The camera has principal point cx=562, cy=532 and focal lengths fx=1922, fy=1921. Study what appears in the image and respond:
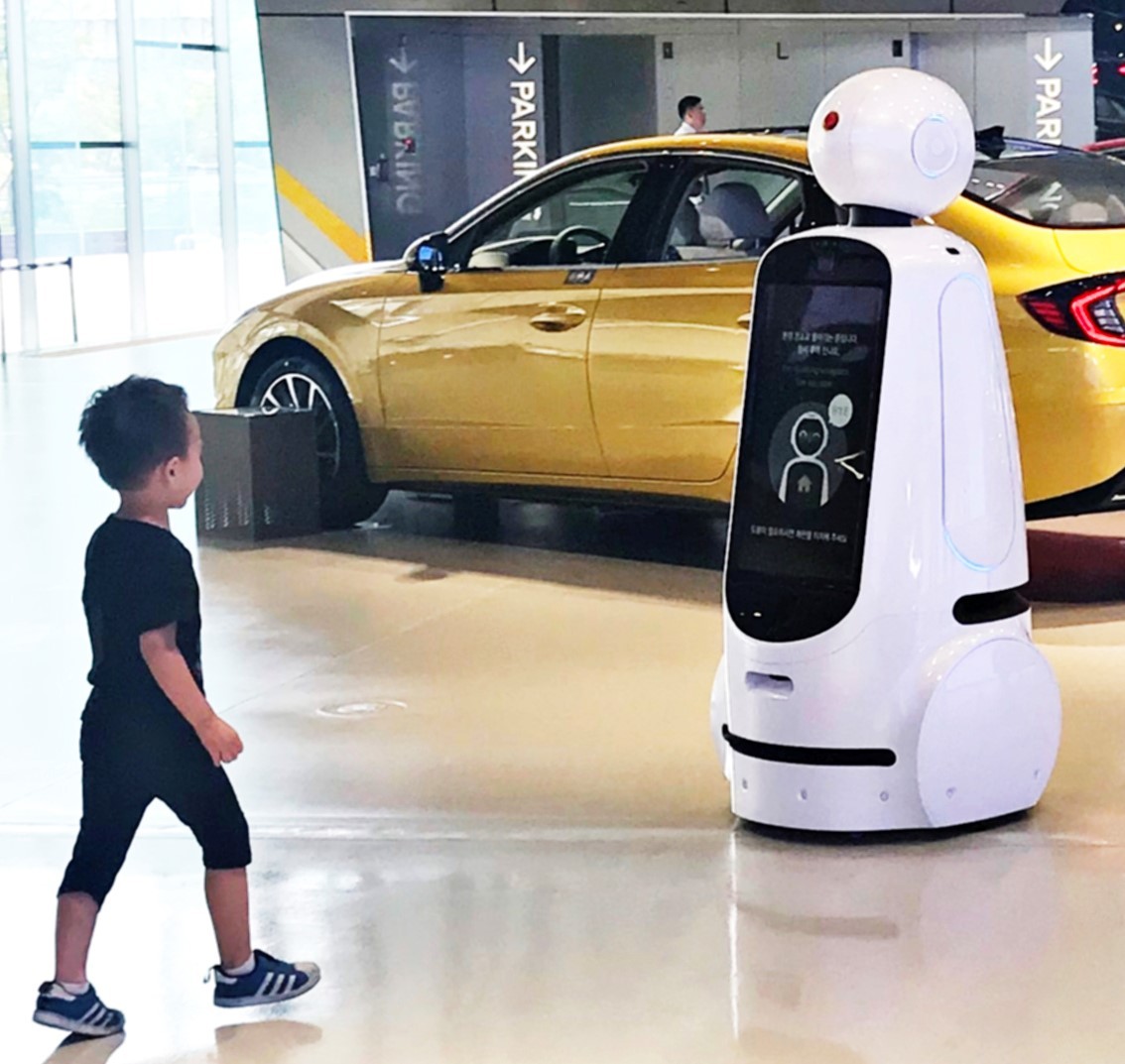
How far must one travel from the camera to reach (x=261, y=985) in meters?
3.45

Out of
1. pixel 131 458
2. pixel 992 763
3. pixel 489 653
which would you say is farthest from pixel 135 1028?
pixel 489 653

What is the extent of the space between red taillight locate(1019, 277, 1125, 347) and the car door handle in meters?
1.76

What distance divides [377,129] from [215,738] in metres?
15.7

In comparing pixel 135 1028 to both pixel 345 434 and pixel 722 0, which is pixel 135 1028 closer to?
pixel 345 434

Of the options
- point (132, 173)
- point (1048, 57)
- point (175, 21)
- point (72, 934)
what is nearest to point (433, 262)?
point (72, 934)

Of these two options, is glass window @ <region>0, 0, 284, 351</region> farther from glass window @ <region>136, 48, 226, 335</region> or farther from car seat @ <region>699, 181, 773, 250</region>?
car seat @ <region>699, 181, 773, 250</region>

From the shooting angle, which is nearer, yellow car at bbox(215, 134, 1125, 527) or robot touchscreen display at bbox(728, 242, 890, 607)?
robot touchscreen display at bbox(728, 242, 890, 607)

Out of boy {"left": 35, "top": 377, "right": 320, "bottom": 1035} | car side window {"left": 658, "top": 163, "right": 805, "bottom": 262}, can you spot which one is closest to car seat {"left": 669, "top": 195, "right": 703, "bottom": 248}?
car side window {"left": 658, "top": 163, "right": 805, "bottom": 262}

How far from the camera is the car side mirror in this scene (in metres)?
7.87

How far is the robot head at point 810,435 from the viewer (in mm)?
4219

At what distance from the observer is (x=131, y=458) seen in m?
3.29

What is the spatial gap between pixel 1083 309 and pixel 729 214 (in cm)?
149

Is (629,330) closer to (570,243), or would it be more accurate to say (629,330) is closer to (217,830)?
(570,243)

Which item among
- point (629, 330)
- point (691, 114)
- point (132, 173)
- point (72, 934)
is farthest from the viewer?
point (132, 173)
